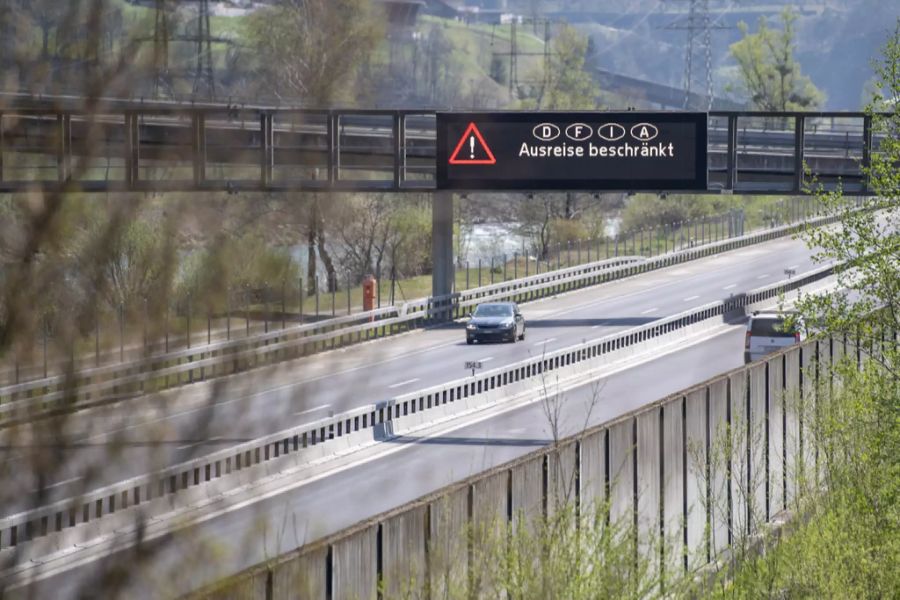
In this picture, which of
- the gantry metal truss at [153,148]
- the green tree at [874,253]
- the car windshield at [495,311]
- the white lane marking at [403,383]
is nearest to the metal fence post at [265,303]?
the gantry metal truss at [153,148]

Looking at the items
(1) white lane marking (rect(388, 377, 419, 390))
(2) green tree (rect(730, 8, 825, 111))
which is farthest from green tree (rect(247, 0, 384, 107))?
(2) green tree (rect(730, 8, 825, 111))

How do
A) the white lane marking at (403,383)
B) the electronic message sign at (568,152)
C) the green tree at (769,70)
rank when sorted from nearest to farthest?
the white lane marking at (403,383) < the electronic message sign at (568,152) < the green tree at (769,70)

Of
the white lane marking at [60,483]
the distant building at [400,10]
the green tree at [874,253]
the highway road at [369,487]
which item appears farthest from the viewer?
the green tree at [874,253]

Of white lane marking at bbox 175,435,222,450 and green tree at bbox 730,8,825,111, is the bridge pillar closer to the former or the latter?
white lane marking at bbox 175,435,222,450

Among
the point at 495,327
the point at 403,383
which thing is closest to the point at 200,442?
the point at 403,383

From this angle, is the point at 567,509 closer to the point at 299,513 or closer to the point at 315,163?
the point at 315,163

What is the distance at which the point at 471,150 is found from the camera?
140 ft

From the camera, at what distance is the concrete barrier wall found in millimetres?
9133

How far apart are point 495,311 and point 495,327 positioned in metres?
1.20

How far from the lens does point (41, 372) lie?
2865 millimetres

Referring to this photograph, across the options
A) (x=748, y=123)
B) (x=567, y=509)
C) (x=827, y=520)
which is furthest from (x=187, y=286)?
(x=748, y=123)

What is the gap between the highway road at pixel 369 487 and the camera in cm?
343

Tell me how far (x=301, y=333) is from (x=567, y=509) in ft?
24.8

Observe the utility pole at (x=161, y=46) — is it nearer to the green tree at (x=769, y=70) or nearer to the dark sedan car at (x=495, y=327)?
the dark sedan car at (x=495, y=327)
